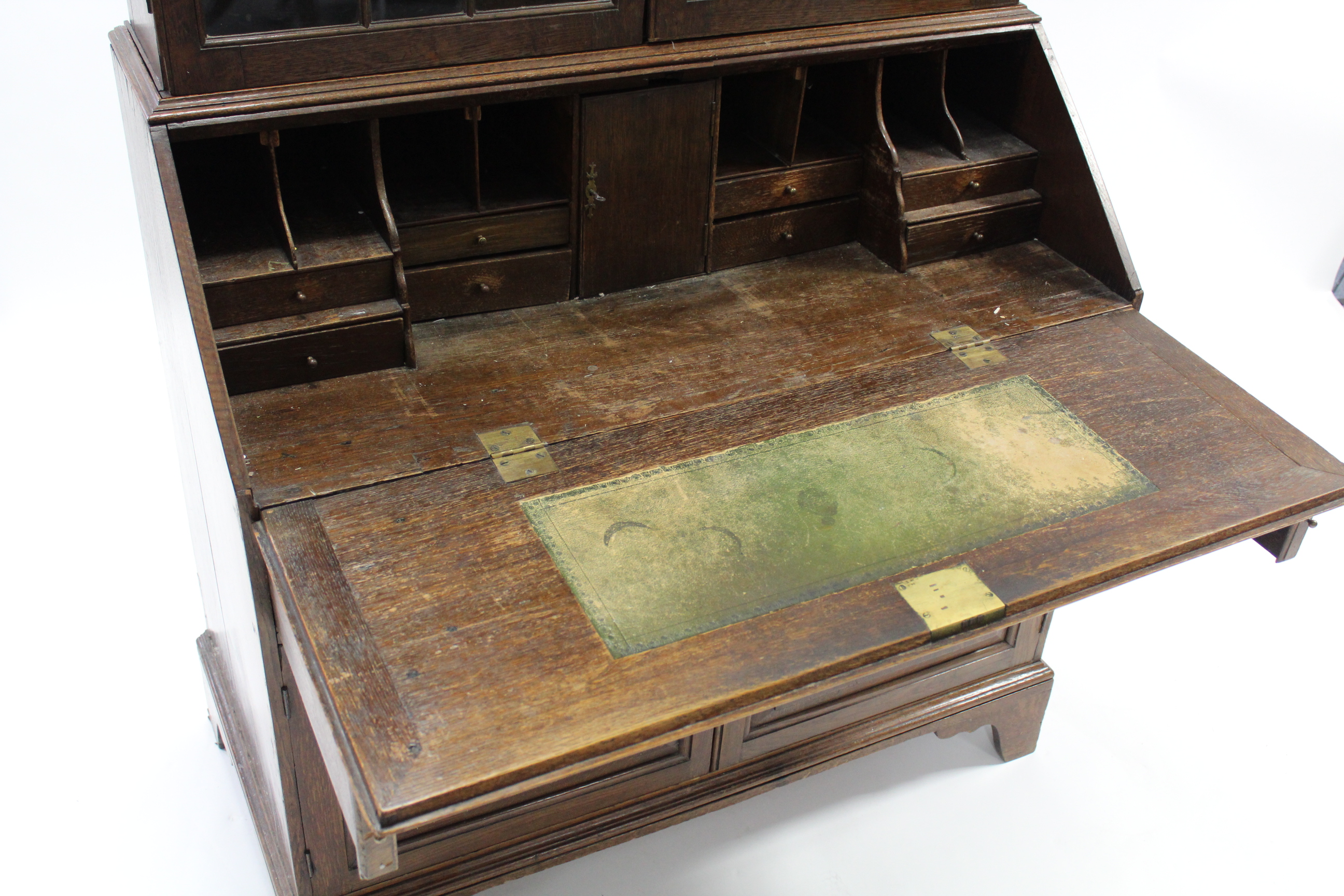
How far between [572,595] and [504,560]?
0.11 metres

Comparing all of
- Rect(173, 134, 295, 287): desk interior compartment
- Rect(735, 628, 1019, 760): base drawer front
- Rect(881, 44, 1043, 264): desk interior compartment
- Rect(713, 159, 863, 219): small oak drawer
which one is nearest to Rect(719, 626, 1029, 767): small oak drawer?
Rect(735, 628, 1019, 760): base drawer front

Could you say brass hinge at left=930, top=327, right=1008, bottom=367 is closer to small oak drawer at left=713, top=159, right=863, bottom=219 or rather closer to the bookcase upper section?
small oak drawer at left=713, top=159, right=863, bottom=219

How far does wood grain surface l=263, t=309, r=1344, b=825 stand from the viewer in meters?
1.41

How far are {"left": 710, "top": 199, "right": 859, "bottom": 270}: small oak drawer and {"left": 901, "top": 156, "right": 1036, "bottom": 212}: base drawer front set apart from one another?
12 centimetres

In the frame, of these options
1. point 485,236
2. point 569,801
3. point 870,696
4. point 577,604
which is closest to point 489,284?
point 485,236

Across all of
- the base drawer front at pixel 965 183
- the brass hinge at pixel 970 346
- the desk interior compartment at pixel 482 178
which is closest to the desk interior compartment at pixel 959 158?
the base drawer front at pixel 965 183

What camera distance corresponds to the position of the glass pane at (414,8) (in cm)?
172

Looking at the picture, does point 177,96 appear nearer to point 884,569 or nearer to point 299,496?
point 299,496

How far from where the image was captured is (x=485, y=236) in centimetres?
201

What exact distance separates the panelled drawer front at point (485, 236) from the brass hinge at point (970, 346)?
64 cm

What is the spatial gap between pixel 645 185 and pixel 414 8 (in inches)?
19.2

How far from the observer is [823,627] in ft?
5.12

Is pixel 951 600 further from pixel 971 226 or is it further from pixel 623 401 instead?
pixel 971 226

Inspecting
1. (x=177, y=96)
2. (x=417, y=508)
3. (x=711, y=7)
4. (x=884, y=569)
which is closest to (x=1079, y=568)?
(x=884, y=569)
